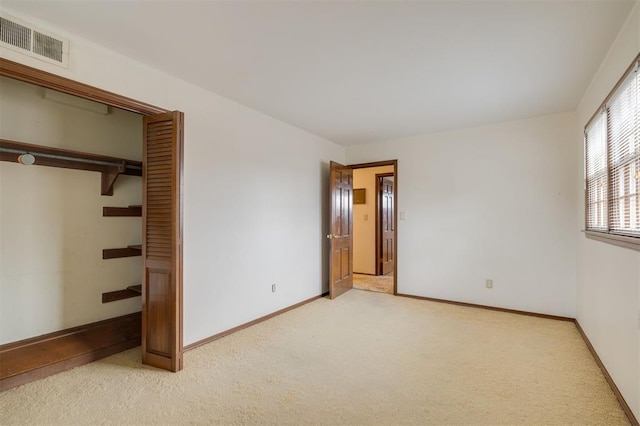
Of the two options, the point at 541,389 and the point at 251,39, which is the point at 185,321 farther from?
the point at 541,389

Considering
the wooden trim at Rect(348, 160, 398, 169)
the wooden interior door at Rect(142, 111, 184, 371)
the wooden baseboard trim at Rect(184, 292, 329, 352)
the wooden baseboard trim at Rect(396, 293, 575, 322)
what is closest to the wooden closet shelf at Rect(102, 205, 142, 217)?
the wooden interior door at Rect(142, 111, 184, 371)

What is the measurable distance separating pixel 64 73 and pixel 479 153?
14.4 ft

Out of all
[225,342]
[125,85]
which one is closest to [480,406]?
[225,342]

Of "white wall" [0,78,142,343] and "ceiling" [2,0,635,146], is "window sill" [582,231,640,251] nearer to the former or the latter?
"ceiling" [2,0,635,146]

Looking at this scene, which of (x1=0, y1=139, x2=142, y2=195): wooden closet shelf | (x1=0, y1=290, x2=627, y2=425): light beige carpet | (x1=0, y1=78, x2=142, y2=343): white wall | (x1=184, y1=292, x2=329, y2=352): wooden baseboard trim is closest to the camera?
(x1=0, y1=290, x2=627, y2=425): light beige carpet

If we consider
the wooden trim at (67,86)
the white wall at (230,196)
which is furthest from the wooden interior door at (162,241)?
the white wall at (230,196)

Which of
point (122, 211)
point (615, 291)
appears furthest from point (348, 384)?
point (122, 211)

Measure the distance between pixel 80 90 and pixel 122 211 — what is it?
51.7 inches

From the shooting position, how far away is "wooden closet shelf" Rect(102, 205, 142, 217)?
117 inches

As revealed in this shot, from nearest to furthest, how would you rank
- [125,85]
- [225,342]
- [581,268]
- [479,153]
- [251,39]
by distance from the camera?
[251,39], [125,85], [225,342], [581,268], [479,153]

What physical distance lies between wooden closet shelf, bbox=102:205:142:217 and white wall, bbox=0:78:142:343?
6 cm

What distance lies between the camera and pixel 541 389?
215cm

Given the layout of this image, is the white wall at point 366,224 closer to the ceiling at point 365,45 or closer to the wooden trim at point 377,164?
the wooden trim at point 377,164

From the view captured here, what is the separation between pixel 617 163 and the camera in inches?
85.7
